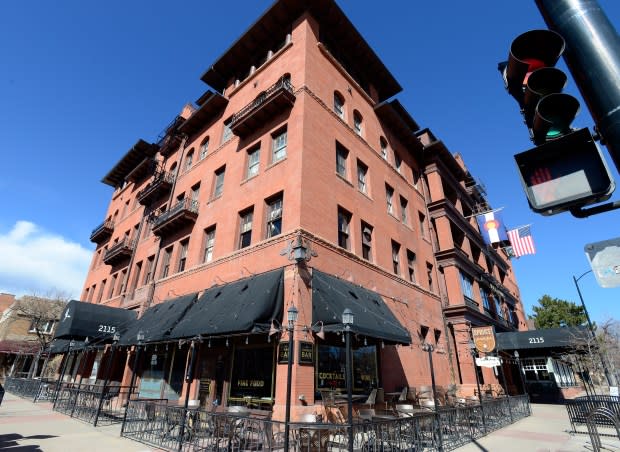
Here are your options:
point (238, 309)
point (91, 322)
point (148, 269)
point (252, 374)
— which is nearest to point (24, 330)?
point (148, 269)

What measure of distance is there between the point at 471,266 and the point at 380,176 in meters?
11.6

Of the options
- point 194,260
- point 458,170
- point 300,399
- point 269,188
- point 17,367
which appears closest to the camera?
point 300,399

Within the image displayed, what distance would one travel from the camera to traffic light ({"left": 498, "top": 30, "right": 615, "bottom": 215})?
2.42 metres

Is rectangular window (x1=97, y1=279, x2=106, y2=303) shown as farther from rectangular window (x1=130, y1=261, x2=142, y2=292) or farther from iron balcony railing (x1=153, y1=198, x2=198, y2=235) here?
iron balcony railing (x1=153, y1=198, x2=198, y2=235)

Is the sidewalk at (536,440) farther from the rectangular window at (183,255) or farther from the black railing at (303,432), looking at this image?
the rectangular window at (183,255)

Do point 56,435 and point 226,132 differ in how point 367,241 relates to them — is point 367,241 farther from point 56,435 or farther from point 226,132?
point 56,435

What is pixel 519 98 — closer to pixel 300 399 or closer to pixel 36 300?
pixel 300 399

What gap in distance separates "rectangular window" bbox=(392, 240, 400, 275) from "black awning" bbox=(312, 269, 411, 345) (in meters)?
4.74

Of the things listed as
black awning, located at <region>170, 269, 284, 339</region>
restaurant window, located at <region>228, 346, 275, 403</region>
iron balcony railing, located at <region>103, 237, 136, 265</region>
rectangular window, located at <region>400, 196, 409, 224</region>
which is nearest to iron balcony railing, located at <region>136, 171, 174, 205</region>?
iron balcony railing, located at <region>103, 237, 136, 265</region>

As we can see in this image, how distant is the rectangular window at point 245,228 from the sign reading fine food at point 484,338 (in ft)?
48.1

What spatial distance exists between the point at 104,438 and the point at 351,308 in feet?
29.9

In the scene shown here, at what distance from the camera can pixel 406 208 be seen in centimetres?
2250

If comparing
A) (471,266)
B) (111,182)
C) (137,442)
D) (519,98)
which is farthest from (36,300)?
(519,98)

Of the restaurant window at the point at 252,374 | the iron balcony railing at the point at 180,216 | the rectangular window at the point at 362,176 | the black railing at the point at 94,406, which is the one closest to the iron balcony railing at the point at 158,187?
the iron balcony railing at the point at 180,216
